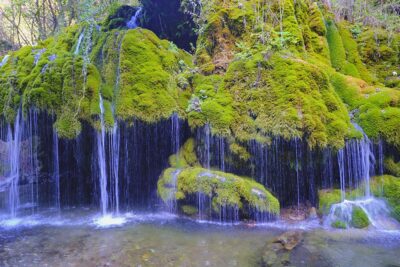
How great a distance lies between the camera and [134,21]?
11977 millimetres

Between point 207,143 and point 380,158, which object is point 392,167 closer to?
point 380,158

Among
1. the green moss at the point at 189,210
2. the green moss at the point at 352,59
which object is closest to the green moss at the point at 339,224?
the green moss at the point at 189,210

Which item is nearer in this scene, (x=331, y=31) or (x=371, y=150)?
(x=371, y=150)

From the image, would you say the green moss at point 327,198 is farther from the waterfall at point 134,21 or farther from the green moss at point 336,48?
the waterfall at point 134,21

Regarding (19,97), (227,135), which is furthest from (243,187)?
(19,97)

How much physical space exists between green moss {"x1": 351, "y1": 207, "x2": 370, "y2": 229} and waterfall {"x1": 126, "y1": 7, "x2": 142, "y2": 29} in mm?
9360

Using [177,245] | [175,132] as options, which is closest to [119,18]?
[175,132]

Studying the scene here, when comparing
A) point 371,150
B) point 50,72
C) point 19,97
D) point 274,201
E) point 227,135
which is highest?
point 50,72

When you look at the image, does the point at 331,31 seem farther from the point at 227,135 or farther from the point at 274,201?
the point at 274,201

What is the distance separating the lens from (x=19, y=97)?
28.9 feet

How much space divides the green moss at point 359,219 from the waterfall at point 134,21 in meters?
9.36

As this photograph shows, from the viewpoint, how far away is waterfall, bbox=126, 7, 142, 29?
461 inches

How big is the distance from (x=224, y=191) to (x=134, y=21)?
26.1ft

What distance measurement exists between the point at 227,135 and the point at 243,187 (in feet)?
4.50
